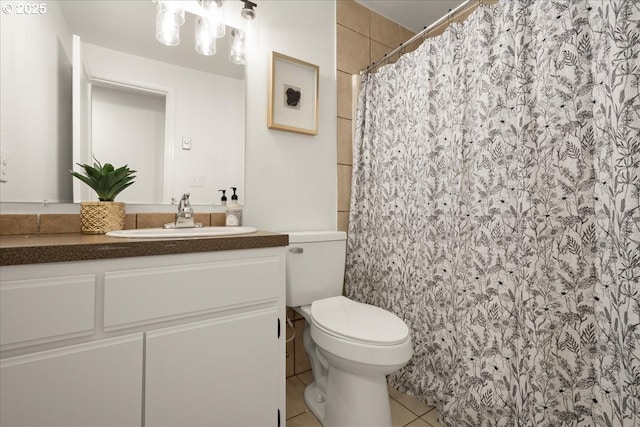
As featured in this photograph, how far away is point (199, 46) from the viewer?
1.38 m

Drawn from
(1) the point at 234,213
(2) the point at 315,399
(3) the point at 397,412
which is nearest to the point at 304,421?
(2) the point at 315,399

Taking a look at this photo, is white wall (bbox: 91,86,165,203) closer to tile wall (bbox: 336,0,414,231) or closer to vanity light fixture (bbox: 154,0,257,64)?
vanity light fixture (bbox: 154,0,257,64)

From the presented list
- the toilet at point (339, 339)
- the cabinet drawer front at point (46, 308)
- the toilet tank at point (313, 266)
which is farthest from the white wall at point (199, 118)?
the cabinet drawer front at point (46, 308)

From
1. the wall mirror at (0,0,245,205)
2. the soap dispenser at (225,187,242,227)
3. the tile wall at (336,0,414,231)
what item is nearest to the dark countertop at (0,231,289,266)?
the wall mirror at (0,0,245,205)

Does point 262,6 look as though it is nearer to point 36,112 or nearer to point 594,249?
point 36,112

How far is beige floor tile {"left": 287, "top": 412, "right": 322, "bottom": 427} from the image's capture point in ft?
4.25

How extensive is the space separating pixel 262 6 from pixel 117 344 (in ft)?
5.61

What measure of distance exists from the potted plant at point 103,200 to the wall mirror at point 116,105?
0.09 m

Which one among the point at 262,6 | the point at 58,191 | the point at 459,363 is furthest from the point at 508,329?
the point at 262,6

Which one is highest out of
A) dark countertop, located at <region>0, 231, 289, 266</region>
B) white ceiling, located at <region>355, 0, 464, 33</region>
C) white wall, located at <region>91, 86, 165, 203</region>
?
white ceiling, located at <region>355, 0, 464, 33</region>

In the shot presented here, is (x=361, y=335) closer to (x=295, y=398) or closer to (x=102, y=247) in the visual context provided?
(x=295, y=398)

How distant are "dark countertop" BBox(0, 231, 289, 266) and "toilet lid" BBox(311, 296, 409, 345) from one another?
1.52 ft

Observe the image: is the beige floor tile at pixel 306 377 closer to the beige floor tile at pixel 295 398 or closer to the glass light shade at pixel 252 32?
the beige floor tile at pixel 295 398

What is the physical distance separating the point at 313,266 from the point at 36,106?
1.31 meters
